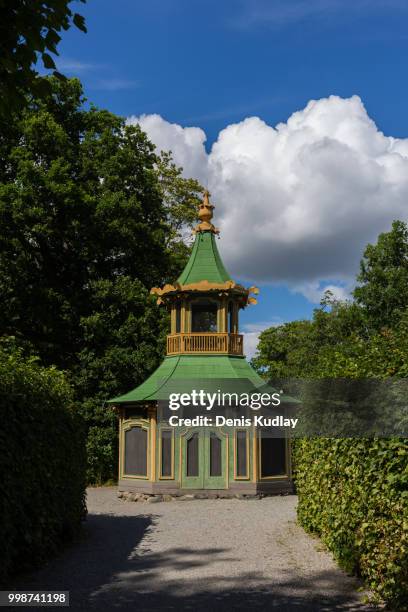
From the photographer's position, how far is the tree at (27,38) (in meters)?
5.51

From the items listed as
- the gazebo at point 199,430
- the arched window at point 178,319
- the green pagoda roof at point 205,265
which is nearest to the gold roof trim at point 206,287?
the gazebo at point 199,430

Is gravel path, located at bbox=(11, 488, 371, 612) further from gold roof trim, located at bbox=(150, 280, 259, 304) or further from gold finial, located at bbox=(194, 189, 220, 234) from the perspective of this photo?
gold finial, located at bbox=(194, 189, 220, 234)

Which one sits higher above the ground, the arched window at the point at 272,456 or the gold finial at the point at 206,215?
the gold finial at the point at 206,215

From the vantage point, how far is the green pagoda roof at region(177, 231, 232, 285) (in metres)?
23.9

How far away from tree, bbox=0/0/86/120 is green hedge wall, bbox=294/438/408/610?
16.6 ft

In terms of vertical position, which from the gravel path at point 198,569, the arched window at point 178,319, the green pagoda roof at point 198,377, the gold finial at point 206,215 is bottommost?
the gravel path at point 198,569

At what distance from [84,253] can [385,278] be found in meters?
14.1

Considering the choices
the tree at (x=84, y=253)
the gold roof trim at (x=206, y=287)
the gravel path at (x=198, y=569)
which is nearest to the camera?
the gravel path at (x=198, y=569)

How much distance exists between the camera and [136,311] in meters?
28.4

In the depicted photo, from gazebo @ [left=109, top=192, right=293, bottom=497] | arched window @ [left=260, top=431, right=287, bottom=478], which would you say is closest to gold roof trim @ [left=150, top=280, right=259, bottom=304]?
gazebo @ [left=109, top=192, right=293, bottom=497]

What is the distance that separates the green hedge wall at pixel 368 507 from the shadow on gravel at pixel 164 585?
45 centimetres

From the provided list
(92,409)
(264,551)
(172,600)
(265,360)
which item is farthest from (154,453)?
(265,360)

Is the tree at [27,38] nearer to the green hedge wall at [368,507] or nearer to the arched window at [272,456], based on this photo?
the green hedge wall at [368,507]

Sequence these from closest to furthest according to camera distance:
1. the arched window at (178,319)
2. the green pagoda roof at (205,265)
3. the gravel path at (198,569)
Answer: the gravel path at (198,569) → the arched window at (178,319) → the green pagoda roof at (205,265)
